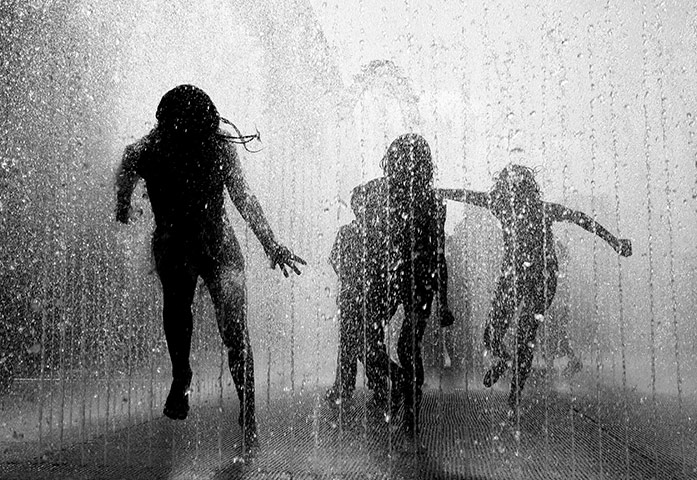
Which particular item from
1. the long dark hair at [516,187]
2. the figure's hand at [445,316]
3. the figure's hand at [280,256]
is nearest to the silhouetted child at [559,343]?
the long dark hair at [516,187]

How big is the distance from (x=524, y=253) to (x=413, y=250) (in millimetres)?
1170

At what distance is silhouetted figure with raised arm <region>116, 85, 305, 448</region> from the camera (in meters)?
3.02

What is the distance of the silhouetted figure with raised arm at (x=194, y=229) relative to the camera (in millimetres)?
3020

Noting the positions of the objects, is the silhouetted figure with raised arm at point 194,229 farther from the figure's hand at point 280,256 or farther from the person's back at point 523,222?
the person's back at point 523,222

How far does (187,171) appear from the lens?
9.96ft

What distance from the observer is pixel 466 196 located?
420cm

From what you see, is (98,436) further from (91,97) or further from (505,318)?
(91,97)

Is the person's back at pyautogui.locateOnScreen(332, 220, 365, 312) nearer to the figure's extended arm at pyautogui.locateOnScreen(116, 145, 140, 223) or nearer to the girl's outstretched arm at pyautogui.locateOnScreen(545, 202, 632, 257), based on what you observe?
the girl's outstretched arm at pyautogui.locateOnScreen(545, 202, 632, 257)

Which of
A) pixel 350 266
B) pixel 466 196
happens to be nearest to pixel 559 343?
pixel 466 196

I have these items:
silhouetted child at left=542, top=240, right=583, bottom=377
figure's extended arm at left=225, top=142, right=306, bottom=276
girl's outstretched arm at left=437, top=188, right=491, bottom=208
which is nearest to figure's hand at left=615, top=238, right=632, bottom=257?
girl's outstretched arm at left=437, top=188, right=491, bottom=208

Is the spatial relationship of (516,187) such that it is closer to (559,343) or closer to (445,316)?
(445,316)

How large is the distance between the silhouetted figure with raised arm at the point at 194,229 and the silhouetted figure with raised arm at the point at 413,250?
0.73 m

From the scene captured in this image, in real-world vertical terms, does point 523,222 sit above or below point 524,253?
above

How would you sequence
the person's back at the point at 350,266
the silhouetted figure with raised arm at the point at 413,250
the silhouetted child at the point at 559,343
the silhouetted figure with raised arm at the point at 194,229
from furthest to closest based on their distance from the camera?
the silhouetted child at the point at 559,343
the person's back at the point at 350,266
the silhouetted figure with raised arm at the point at 413,250
the silhouetted figure with raised arm at the point at 194,229
